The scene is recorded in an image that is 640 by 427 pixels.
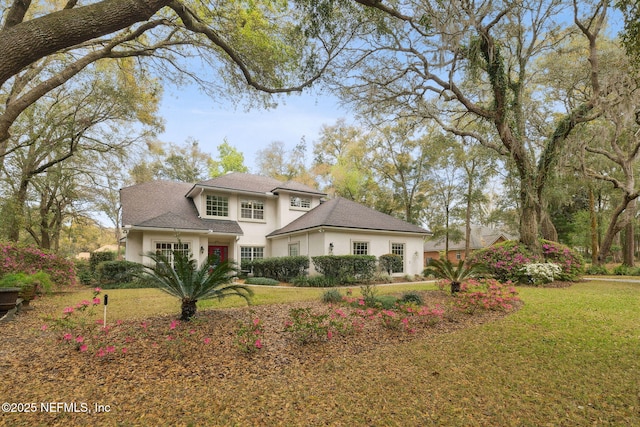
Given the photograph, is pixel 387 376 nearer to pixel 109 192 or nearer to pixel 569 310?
pixel 569 310

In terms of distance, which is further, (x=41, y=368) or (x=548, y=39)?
(x=548, y=39)

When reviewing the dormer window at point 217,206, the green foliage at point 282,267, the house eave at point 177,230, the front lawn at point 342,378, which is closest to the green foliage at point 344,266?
the green foliage at point 282,267

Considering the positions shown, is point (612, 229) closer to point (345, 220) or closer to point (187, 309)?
point (345, 220)

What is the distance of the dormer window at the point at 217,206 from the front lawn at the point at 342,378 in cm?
1228

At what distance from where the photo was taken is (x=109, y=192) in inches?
812

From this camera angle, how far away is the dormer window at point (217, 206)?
1772 centimetres

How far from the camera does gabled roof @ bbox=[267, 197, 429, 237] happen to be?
15750 mm

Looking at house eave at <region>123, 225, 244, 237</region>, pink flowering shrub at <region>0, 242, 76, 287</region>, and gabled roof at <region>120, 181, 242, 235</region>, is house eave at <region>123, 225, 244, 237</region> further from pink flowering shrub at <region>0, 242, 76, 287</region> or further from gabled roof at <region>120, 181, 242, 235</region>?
pink flowering shrub at <region>0, 242, 76, 287</region>

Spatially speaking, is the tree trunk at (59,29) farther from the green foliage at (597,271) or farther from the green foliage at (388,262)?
the green foliage at (597,271)

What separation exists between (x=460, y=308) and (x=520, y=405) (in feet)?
13.7

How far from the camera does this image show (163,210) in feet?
56.1

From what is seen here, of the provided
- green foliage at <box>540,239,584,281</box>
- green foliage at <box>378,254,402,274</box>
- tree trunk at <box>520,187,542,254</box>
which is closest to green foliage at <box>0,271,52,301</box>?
green foliage at <box>378,254,402,274</box>

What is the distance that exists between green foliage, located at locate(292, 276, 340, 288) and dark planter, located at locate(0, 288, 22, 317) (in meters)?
9.12

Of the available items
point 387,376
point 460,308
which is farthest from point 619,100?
point 387,376
